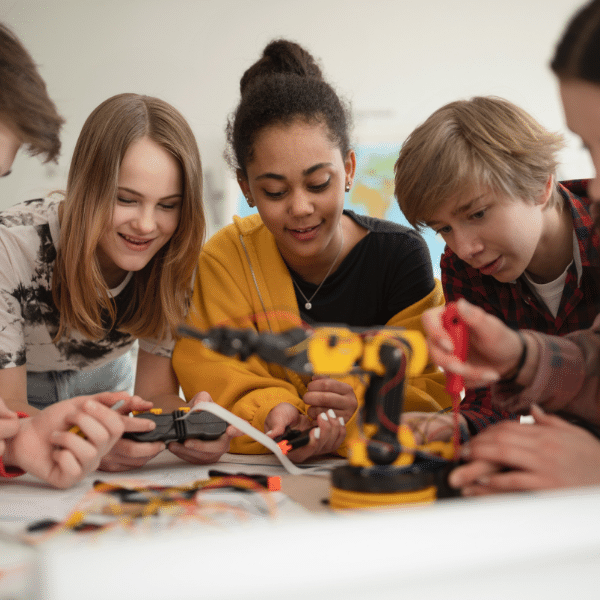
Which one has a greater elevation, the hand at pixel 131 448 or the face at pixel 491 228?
the face at pixel 491 228

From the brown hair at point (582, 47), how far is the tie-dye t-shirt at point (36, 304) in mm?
631

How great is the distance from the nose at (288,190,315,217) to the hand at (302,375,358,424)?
0.74 feet

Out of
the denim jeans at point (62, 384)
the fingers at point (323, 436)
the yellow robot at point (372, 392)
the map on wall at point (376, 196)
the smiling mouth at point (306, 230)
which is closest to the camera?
the yellow robot at point (372, 392)

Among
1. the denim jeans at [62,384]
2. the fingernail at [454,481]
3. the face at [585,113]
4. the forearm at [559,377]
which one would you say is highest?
the face at [585,113]

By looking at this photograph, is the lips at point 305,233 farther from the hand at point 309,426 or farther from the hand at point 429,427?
the hand at point 429,427

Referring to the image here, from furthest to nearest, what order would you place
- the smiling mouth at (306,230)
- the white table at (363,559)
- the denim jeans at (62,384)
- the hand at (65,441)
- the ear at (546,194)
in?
the denim jeans at (62,384) < the smiling mouth at (306,230) < the ear at (546,194) < the hand at (65,441) < the white table at (363,559)

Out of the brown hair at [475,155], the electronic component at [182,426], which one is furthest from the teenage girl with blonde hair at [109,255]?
the brown hair at [475,155]

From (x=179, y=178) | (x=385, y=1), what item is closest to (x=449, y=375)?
(x=179, y=178)

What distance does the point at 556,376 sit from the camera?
0.46m

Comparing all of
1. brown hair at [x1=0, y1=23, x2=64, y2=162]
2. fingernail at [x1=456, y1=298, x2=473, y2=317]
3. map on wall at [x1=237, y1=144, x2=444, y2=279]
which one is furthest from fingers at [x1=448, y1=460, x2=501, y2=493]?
map on wall at [x1=237, y1=144, x2=444, y2=279]

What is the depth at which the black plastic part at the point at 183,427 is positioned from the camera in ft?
1.85

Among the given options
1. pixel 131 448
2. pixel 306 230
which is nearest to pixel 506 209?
pixel 306 230

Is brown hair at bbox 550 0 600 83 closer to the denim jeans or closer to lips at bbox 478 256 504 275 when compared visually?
lips at bbox 478 256 504 275

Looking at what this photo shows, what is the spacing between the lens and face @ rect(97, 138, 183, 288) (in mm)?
763
